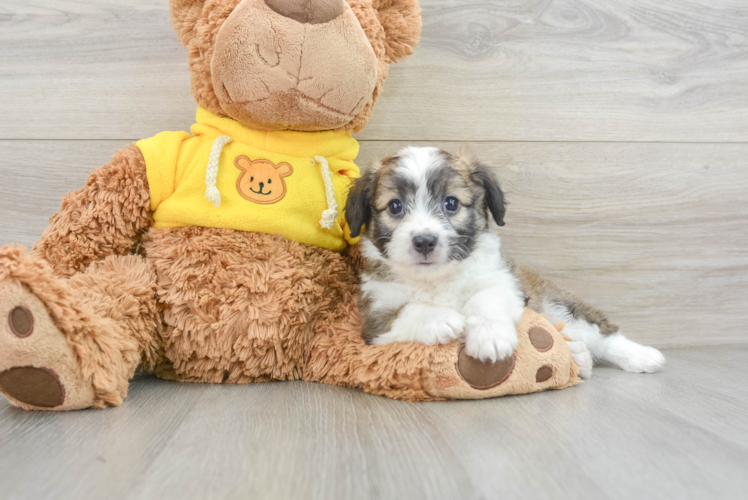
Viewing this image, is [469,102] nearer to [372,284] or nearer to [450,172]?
[450,172]

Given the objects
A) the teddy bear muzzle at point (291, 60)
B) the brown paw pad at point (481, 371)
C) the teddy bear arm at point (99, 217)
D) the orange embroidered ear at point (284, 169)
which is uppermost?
the teddy bear muzzle at point (291, 60)

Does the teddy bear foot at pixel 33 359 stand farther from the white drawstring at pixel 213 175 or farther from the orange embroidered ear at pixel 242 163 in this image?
the orange embroidered ear at pixel 242 163

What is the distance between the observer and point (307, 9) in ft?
4.93

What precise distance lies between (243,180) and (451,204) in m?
0.69

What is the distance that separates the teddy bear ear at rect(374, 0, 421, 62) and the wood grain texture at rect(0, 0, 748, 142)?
1.29ft

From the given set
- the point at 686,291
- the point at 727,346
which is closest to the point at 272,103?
the point at 686,291

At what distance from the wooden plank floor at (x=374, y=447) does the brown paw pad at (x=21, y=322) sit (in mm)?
228

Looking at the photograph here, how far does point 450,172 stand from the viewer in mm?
1736

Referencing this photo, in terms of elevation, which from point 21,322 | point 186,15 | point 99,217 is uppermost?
point 186,15

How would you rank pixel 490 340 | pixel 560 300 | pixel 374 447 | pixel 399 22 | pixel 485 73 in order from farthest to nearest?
pixel 485 73 → pixel 560 300 → pixel 399 22 → pixel 490 340 → pixel 374 447

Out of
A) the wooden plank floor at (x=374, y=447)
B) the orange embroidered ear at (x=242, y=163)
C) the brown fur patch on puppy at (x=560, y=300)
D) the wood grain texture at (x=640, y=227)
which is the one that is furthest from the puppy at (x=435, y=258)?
the wood grain texture at (x=640, y=227)

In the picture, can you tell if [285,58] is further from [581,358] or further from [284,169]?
[581,358]

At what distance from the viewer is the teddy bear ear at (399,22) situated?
1818mm

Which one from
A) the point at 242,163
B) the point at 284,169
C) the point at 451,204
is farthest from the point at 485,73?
the point at 242,163
